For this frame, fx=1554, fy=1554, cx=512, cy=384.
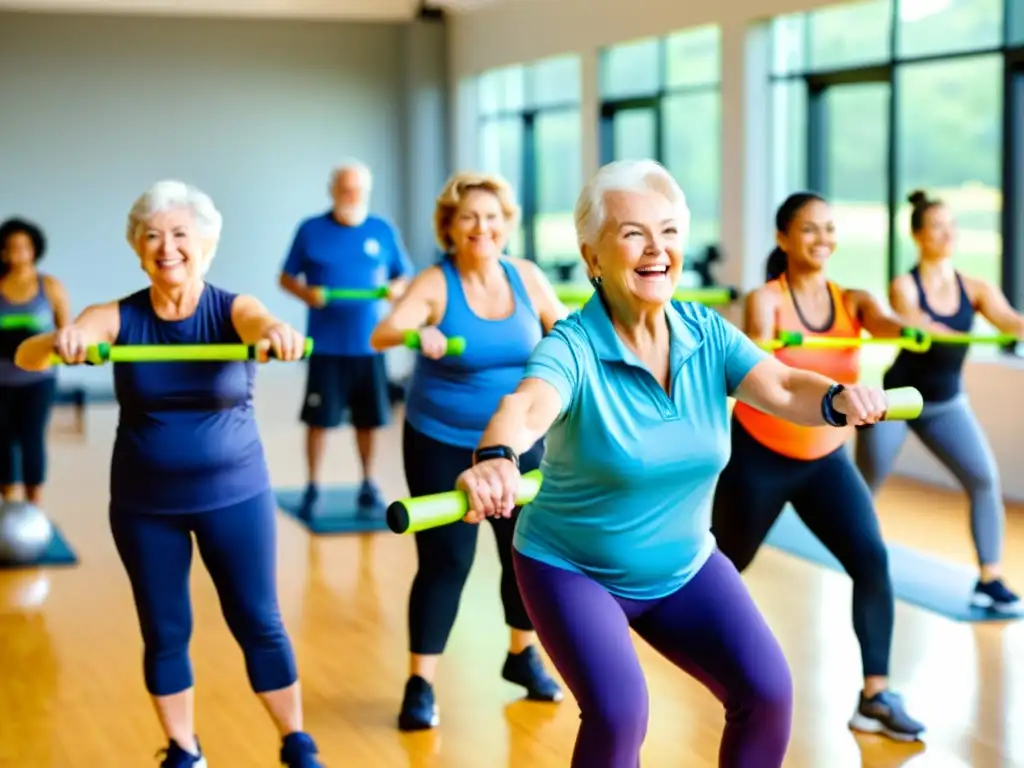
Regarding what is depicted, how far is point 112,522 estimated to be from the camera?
332 cm

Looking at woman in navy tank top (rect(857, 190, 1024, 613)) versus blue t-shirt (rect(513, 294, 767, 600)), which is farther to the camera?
woman in navy tank top (rect(857, 190, 1024, 613))

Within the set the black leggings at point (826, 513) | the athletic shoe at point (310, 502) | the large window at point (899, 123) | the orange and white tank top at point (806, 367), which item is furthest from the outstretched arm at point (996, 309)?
the athletic shoe at point (310, 502)

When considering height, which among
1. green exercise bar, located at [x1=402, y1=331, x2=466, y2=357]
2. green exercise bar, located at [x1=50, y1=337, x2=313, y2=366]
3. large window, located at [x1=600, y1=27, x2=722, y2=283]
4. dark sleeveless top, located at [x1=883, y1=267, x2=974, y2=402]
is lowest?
dark sleeveless top, located at [x1=883, y1=267, x2=974, y2=402]

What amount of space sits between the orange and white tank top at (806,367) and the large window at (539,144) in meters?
7.04

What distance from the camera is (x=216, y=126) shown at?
12.2m

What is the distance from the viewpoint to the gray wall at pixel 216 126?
11.8 meters

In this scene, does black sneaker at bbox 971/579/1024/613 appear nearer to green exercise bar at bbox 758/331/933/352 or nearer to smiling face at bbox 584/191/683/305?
green exercise bar at bbox 758/331/933/352

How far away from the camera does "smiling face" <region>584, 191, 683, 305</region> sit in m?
2.44

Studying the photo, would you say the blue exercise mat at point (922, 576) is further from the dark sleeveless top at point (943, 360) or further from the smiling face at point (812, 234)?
the smiling face at point (812, 234)

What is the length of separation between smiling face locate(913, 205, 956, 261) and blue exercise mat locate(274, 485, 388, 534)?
99.2 inches

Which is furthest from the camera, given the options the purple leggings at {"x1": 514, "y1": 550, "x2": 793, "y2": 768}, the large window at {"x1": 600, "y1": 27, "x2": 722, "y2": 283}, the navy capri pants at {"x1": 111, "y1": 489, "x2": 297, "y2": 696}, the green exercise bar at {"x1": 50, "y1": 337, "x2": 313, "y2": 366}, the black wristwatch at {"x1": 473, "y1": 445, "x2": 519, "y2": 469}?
the large window at {"x1": 600, "y1": 27, "x2": 722, "y2": 283}

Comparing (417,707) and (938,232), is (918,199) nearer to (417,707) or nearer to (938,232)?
(938,232)

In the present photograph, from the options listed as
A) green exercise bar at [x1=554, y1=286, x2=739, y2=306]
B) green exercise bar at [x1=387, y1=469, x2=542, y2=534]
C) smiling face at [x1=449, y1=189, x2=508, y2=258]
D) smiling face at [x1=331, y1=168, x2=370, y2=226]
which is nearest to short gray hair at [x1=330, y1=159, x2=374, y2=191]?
smiling face at [x1=331, y1=168, x2=370, y2=226]

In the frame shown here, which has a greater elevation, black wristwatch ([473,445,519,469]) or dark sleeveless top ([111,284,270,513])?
black wristwatch ([473,445,519,469])
